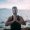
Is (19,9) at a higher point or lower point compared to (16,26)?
higher

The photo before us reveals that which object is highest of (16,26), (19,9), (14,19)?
(19,9)

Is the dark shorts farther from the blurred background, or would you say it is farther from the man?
the blurred background

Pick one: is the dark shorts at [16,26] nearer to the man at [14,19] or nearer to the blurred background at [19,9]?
the man at [14,19]

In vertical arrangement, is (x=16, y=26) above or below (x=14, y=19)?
below

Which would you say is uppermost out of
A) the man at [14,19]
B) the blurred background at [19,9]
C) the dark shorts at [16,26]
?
the blurred background at [19,9]

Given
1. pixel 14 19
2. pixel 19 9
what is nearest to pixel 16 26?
pixel 14 19

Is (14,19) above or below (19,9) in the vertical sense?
below

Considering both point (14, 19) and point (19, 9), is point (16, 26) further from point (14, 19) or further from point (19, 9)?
point (19, 9)

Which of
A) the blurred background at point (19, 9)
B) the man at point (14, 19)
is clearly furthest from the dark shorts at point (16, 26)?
the blurred background at point (19, 9)

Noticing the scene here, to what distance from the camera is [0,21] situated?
1.14 meters

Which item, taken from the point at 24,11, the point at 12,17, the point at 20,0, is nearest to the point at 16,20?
the point at 12,17

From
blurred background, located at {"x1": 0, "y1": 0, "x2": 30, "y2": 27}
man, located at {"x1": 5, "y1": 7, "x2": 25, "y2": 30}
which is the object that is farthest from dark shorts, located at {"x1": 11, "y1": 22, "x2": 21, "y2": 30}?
blurred background, located at {"x1": 0, "y1": 0, "x2": 30, "y2": 27}

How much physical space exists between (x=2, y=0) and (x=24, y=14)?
1.50 feet

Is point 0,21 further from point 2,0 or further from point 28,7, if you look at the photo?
point 28,7
